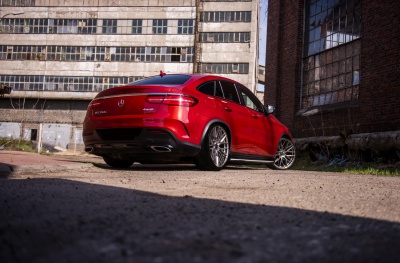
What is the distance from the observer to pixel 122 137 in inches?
243

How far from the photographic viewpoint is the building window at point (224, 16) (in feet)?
134

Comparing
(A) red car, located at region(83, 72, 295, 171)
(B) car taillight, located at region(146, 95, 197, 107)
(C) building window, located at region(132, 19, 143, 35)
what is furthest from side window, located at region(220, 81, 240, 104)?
(C) building window, located at region(132, 19, 143, 35)

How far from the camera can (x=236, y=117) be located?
23.9 ft

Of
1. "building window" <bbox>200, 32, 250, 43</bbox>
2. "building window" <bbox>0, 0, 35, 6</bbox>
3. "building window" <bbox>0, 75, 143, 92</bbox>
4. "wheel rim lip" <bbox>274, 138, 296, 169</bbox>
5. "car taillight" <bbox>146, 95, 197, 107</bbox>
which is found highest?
"building window" <bbox>0, 0, 35, 6</bbox>

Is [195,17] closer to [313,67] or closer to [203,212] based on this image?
[313,67]

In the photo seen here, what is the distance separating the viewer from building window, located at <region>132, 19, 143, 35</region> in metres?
41.8

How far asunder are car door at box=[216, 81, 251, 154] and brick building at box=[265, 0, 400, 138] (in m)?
3.96

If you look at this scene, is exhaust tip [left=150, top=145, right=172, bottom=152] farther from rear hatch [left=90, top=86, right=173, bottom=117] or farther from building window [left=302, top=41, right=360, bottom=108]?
building window [left=302, top=41, right=360, bottom=108]

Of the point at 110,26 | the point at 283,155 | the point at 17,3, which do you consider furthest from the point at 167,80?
the point at 17,3

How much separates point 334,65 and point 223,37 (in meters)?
29.9

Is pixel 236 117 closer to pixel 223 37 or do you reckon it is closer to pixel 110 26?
pixel 223 37

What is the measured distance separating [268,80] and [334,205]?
11872 millimetres

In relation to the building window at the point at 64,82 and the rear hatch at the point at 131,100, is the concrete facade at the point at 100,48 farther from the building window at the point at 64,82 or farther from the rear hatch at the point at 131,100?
the rear hatch at the point at 131,100

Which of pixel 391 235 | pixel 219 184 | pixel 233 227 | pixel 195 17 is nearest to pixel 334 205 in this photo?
pixel 391 235
